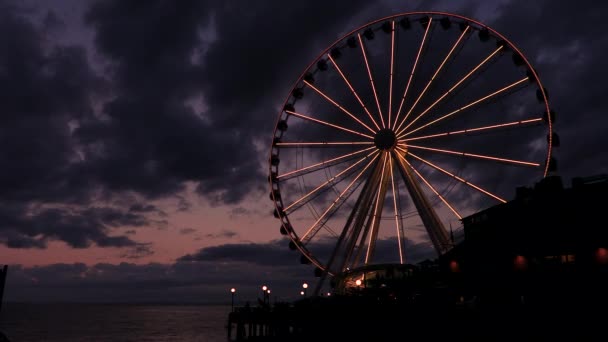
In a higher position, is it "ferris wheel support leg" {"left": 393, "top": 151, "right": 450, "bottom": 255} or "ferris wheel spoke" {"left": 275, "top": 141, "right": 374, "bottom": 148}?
"ferris wheel spoke" {"left": 275, "top": 141, "right": 374, "bottom": 148}

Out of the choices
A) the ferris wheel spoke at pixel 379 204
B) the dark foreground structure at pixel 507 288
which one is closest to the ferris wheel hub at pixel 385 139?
the ferris wheel spoke at pixel 379 204

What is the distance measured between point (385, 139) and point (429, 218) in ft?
20.8

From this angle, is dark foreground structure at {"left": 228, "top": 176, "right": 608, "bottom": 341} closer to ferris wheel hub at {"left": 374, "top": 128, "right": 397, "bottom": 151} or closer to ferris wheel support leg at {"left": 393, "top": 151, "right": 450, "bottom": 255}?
ferris wheel support leg at {"left": 393, "top": 151, "right": 450, "bottom": 255}

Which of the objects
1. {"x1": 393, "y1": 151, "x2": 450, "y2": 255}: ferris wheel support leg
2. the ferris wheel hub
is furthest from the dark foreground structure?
the ferris wheel hub

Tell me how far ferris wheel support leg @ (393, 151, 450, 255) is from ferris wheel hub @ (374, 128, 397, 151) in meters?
2.54

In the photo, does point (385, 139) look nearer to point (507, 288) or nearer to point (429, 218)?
point (429, 218)

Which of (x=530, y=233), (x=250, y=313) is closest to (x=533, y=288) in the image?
(x=530, y=233)

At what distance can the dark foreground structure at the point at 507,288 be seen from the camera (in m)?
25.3

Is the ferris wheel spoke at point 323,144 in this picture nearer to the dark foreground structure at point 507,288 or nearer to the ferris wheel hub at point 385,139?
the ferris wheel hub at point 385,139

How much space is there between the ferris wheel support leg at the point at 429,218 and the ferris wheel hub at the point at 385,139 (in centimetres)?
254

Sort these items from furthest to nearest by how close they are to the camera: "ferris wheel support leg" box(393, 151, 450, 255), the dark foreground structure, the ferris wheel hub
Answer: the ferris wheel hub < "ferris wheel support leg" box(393, 151, 450, 255) < the dark foreground structure

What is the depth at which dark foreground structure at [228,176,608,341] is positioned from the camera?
25.3m

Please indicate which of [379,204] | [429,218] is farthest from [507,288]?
[379,204]

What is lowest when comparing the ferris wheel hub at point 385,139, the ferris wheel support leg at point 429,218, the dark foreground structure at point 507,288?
the dark foreground structure at point 507,288
